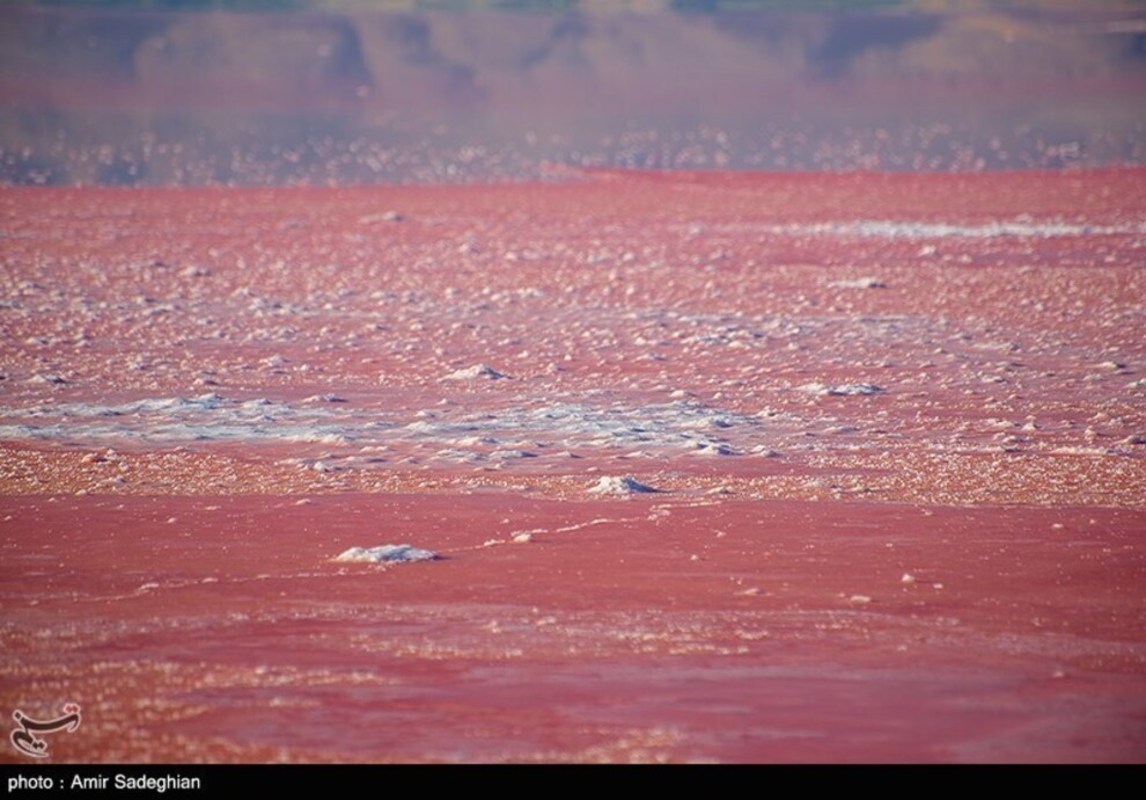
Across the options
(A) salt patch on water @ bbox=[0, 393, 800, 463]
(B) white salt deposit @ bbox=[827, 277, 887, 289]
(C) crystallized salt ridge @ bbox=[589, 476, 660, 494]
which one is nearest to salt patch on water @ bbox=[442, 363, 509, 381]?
(A) salt patch on water @ bbox=[0, 393, 800, 463]

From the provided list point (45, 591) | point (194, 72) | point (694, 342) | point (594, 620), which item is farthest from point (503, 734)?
point (194, 72)

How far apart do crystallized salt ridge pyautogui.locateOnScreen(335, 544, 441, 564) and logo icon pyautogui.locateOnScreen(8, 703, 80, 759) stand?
171 cm

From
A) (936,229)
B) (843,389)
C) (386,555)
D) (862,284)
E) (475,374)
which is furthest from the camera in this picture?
(936,229)

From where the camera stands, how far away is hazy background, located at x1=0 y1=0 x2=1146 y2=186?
32.7 metres

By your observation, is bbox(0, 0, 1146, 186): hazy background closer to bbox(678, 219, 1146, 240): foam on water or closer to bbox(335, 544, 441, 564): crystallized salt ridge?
bbox(678, 219, 1146, 240): foam on water

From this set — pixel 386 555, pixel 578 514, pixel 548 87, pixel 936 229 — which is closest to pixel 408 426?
pixel 578 514

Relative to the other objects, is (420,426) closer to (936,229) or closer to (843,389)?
(843,389)

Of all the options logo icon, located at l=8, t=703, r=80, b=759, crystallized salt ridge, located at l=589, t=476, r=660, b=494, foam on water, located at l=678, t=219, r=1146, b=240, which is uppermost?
logo icon, located at l=8, t=703, r=80, b=759

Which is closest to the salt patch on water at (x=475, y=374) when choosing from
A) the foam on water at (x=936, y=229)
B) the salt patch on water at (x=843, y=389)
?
the salt patch on water at (x=843, y=389)

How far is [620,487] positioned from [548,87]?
41.4m

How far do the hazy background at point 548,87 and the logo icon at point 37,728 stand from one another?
23955mm

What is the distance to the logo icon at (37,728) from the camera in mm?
4461

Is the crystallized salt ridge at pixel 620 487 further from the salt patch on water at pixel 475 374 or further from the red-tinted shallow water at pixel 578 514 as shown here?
the salt patch on water at pixel 475 374

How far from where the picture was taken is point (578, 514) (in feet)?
23.3
